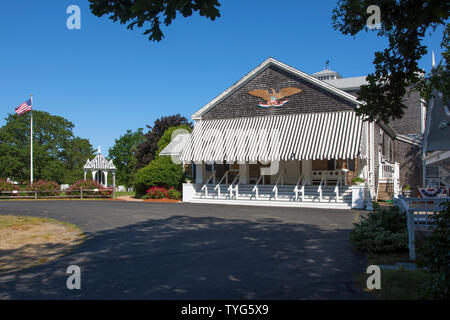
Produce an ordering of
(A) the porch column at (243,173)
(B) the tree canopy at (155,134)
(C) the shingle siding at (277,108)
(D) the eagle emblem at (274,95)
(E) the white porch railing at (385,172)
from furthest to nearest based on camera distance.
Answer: (B) the tree canopy at (155,134)
(A) the porch column at (243,173)
(E) the white porch railing at (385,172)
(D) the eagle emblem at (274,95)
(C) the shingle siding at (277,108)

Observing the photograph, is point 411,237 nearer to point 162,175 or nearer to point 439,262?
point 439,262

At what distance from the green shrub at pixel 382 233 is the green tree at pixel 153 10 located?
5.59 m

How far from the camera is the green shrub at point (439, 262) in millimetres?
3850

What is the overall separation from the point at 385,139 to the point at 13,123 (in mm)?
49727

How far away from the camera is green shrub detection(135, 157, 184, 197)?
2462 centimetres

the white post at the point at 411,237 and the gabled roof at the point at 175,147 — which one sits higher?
the gabled roof at the point at 175,147

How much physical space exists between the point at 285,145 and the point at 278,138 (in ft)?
2.42

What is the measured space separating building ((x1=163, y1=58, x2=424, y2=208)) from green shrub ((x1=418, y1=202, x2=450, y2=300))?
14.5 metres

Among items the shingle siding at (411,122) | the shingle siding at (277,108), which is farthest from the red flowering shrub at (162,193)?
the shingle siding at (411,122)

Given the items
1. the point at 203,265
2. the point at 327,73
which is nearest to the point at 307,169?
the point at 203,265

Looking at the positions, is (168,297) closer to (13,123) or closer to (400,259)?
(400,259)

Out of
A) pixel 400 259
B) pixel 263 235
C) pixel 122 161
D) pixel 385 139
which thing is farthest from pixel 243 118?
pixel 122 161

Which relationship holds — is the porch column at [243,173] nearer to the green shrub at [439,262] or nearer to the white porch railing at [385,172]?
the white porch railing at [385,172]

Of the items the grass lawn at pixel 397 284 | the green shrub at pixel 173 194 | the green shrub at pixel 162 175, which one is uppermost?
the green shrub at pixel 162 175
